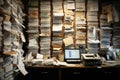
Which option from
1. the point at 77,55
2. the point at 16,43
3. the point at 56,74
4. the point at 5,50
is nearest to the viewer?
the point at 5,50

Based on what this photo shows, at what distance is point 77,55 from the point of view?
15.4 ft

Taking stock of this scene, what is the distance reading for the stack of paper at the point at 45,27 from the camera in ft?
15.8

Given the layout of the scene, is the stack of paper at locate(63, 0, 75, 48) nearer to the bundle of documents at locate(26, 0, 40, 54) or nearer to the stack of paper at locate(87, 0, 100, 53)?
the stack of paper at locate(87, 0, 100, 53)

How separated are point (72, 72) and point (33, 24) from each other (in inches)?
56.6

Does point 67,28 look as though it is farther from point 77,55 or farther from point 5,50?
point 5,50

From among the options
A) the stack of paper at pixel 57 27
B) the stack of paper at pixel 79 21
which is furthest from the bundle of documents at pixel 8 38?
the stack of paper at pixel 79 21

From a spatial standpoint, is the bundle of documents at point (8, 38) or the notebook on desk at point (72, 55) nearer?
the bundle of documents at point (8, 38)

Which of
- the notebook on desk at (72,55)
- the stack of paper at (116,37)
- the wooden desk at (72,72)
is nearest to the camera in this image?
the wooden desk at (72,72)

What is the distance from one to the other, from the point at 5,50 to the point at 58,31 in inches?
69.1

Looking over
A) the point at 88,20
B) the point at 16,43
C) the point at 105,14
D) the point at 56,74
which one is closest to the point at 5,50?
the point at 16,43

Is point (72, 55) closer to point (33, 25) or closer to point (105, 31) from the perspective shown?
point (105, 31)

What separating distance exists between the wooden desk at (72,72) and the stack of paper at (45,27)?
0.65 m

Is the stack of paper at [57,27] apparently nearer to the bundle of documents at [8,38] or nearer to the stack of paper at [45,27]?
the stack of paper at [45,27]

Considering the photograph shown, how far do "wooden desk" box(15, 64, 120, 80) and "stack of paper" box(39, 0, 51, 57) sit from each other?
0.65 m
